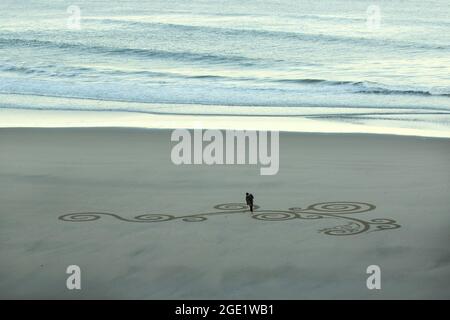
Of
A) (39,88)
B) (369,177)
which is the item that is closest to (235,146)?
(369,177)

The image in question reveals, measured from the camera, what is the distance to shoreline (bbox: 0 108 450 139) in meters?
20.5

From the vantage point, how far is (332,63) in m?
37.2

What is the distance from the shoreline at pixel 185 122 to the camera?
20531 millimetres

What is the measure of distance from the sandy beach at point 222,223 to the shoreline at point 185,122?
2.50m


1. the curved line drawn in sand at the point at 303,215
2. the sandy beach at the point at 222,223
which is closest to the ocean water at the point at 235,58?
the sandy beach at the point at 222,223

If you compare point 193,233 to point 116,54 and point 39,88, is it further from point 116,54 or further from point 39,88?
point 116,54

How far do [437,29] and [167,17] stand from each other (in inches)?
552

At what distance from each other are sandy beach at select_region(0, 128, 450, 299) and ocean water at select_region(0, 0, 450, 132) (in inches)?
273
